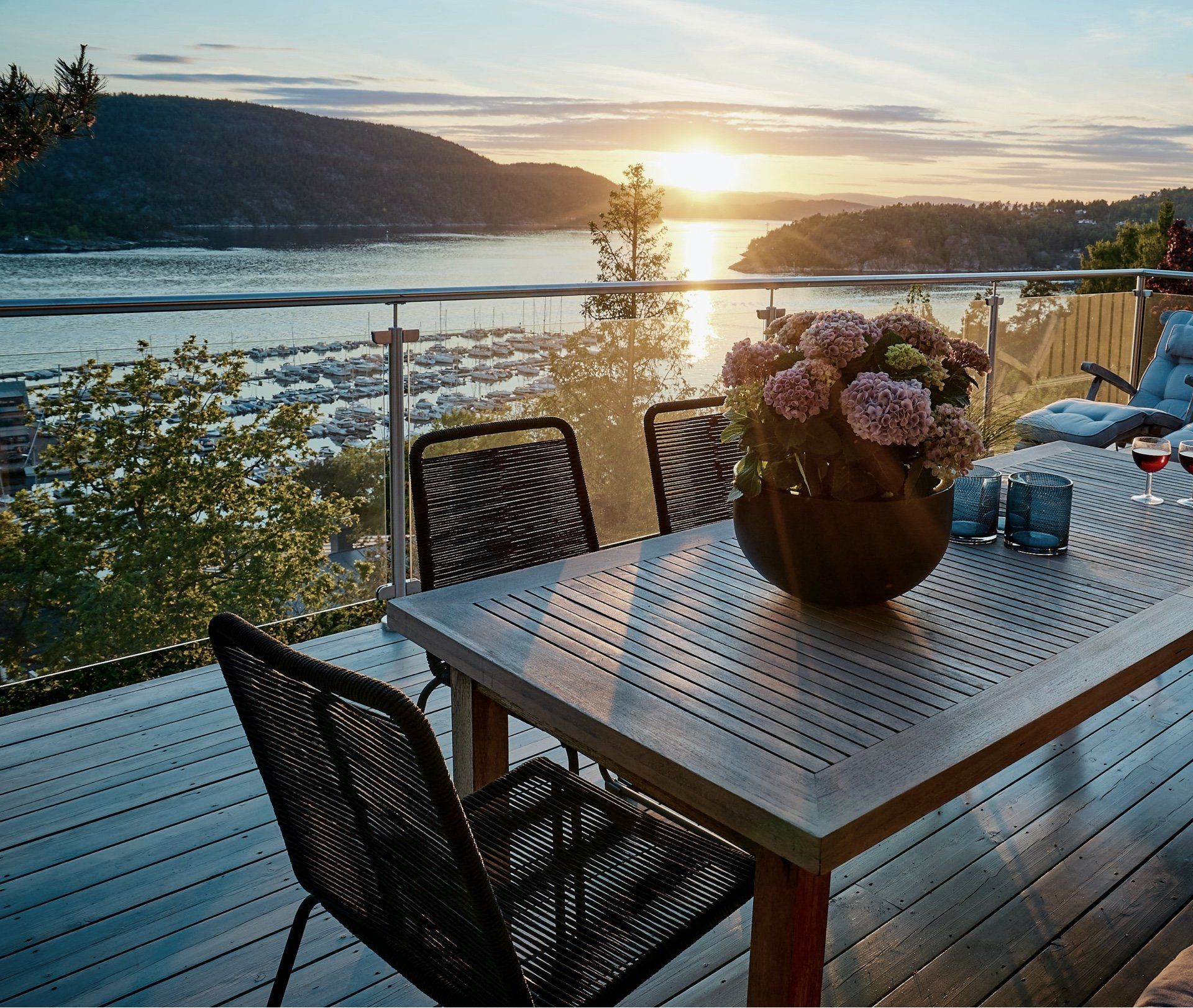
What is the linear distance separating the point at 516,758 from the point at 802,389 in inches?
63.5

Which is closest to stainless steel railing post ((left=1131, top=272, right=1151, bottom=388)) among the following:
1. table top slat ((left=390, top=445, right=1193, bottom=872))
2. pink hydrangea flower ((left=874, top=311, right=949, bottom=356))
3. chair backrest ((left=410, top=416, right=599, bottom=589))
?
table top slat ((left=390, top=445, right=1193, bottom=872))

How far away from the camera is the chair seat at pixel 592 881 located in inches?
56.2

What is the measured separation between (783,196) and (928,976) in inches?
830

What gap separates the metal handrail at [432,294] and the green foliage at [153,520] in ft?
0.48

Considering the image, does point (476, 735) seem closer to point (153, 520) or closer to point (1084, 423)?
point (153, 520)

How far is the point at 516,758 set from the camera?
289 cm

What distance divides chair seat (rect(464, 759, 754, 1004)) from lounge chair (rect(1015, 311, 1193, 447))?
13.4 feet

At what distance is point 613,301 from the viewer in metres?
5.94

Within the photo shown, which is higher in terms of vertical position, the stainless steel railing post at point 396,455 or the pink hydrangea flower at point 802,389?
the pink hydrangea flower at point 802,389

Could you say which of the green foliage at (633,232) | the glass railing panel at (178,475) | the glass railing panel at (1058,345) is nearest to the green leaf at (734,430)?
the glass railing panel at (178,475)

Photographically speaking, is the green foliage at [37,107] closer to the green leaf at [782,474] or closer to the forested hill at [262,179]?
the green leaf at [782,474]

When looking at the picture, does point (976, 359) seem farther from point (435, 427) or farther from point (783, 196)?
point (783, 196)

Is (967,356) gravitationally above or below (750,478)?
above

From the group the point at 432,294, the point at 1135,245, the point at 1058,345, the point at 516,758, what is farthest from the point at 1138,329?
the point at 1135,245
